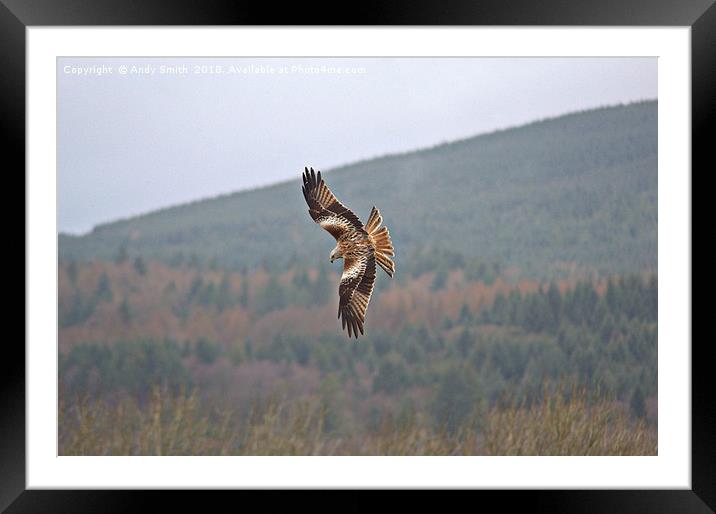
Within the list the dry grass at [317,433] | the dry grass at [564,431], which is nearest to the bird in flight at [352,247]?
the dry grass at [317,433]

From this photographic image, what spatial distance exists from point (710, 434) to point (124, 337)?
5.30 meters

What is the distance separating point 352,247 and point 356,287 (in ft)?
0.68

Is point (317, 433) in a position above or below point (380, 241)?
below

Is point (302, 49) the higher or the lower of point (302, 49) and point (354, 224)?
the higher

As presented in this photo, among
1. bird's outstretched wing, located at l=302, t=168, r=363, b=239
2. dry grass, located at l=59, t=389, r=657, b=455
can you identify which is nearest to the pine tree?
dry grass, located at l=59, t=389, r=657, b=455

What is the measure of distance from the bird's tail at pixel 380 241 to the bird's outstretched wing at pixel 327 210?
0.06 metres

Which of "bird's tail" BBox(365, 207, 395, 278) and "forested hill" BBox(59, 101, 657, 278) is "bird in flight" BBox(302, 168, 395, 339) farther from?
"forested hill" BBox(59, 101, 657, 278)

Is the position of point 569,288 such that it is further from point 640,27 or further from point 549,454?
point 640,27

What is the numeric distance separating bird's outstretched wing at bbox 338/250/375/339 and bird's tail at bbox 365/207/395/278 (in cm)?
4

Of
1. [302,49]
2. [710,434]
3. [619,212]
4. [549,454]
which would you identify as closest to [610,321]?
[619,212]

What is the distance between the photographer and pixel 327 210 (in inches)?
163

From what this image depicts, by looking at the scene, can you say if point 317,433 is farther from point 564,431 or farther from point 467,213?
point 467,213

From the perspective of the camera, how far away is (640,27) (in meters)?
3.87

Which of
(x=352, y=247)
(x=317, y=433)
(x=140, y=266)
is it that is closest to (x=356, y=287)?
(x=352, y=247)
